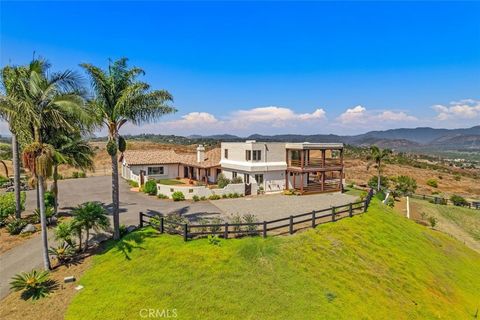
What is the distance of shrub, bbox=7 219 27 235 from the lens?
1820cm

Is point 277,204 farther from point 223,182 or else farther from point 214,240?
point 214,240

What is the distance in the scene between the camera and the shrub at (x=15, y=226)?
18.2 metres

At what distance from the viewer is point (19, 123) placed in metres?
13.7

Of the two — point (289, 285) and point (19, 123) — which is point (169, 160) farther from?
point (289, 285)

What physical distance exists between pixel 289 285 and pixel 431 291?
9.29m

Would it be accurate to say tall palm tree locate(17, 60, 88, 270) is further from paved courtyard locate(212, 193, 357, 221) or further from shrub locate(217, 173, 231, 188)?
shrub locate(217, 173, 231, 188)

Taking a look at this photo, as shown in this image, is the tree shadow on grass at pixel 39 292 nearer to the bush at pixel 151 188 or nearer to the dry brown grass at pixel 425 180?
the bush at pixel 151 188

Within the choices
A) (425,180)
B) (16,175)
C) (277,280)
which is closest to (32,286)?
(277,280)

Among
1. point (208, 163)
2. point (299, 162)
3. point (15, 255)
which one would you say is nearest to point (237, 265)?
point (15, 255)

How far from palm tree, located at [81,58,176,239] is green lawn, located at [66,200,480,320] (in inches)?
170

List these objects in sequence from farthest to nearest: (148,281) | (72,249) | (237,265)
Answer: (72,249) → (237,265) → (148,281)

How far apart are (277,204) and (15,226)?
19612mm

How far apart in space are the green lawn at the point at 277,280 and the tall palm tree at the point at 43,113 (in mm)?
4550
